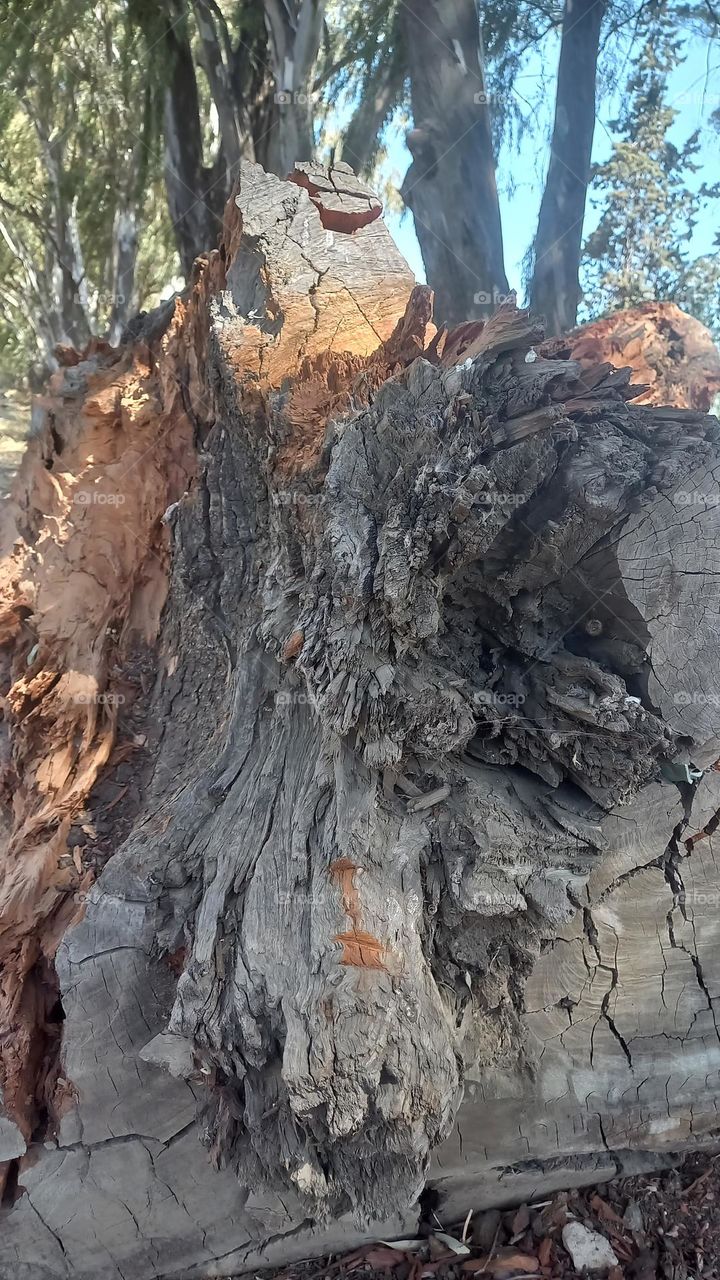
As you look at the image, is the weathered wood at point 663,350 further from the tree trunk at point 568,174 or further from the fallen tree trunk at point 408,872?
the tree trunk at point 568,174

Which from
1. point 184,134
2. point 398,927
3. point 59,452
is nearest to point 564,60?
point 184,134

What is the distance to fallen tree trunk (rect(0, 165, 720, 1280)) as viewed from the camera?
1509mm

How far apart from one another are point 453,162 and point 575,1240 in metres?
7.56

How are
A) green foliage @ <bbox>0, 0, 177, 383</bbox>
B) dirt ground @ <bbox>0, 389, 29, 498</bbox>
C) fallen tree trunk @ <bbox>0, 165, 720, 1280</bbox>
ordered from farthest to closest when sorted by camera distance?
green foliage @ <bbox>0, 0, 177, 383</bbox> → dirt ground @ <bbox>0, 389, 29, 498</bbox> → fallen tree trunk @ <bbox>0, 165, 720, 1280</bbox>

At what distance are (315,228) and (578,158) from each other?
4975 mm

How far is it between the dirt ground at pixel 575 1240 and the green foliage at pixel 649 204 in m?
5.82

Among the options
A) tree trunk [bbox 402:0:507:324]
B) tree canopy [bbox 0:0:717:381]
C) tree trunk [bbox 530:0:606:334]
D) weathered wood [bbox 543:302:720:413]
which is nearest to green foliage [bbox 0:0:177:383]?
tree canopy [bbox 0:0:717:381]

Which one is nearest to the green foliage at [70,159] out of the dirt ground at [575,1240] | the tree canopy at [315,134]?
the tree canopy at [315,134]

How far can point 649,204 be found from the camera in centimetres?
620

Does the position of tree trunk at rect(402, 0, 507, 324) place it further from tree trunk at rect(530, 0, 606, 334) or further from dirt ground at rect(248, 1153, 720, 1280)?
dirt ground at rect(248, 1153, 720, 1280)

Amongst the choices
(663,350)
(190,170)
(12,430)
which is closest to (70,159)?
(190,170)

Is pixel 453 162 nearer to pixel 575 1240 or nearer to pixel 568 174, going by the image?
pixel 568 174

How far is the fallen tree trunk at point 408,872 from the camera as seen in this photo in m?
1.51

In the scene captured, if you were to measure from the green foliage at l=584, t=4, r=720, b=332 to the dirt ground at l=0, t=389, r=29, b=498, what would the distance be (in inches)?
243
